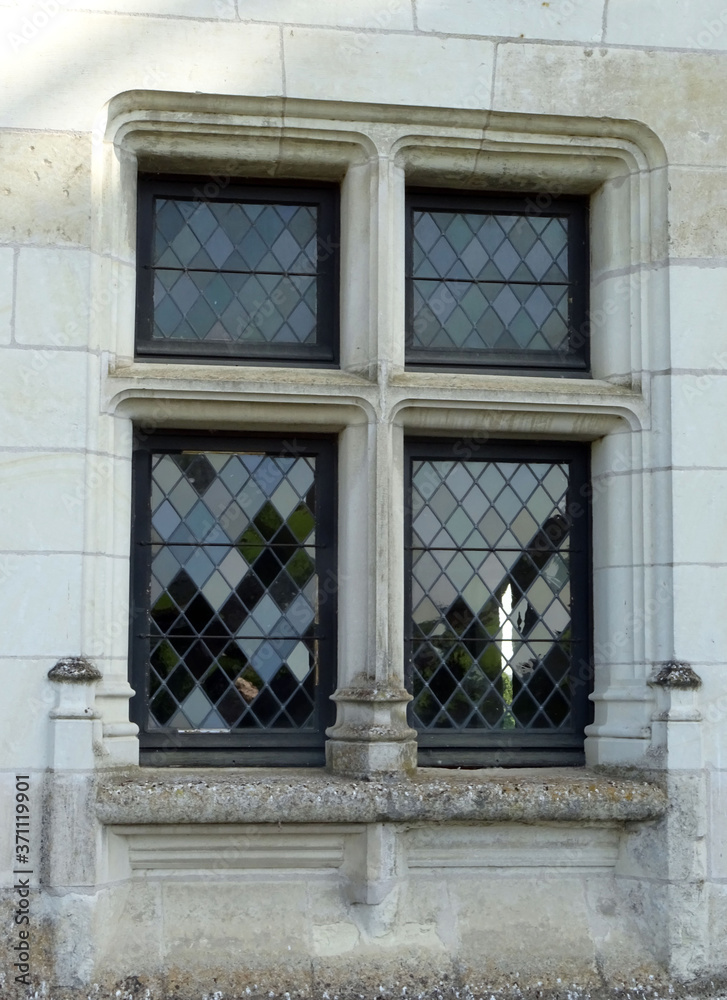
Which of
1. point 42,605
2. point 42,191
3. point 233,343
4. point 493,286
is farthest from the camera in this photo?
point 493,286

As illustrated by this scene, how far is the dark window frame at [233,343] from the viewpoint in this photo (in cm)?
434

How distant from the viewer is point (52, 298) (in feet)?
13.2

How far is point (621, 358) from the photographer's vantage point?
4.41 meters

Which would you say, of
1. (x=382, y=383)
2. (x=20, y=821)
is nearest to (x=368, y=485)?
(x=382, y=383)

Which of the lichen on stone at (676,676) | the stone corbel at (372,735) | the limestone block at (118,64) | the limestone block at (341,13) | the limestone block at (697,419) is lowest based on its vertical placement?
the stone corbel at (372,735)

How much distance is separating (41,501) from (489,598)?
152 cm

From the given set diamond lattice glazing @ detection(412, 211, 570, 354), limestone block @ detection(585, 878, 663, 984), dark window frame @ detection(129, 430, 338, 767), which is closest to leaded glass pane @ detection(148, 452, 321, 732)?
dark window frame @ detection(129, 430, 338, 767)

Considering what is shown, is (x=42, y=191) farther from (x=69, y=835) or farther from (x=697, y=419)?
(x=697, y=419)

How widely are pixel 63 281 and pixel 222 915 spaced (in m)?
2.04

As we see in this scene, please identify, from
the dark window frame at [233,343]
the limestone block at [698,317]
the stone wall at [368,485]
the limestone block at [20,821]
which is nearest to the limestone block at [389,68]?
the stone wall at [368,485]

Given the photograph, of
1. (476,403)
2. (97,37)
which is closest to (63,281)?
(97,37)

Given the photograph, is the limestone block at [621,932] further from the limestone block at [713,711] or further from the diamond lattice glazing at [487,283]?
the diamond lattice glazing at [487,283]

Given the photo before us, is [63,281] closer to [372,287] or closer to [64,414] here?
[64,414]

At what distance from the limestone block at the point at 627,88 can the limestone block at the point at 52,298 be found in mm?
1497
